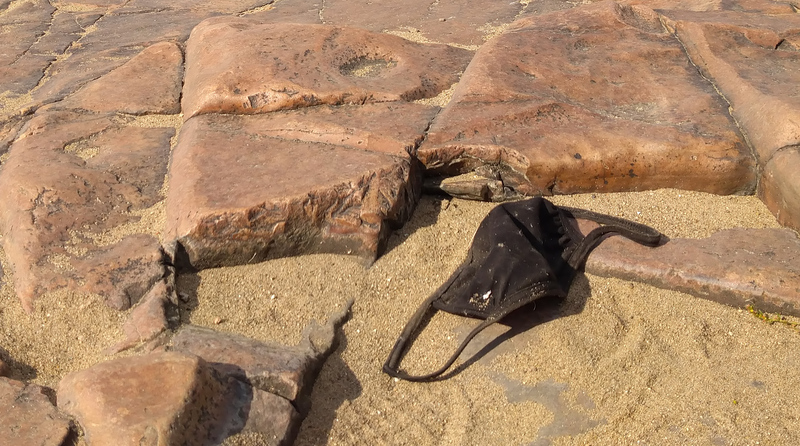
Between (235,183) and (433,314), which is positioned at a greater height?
(235,183)

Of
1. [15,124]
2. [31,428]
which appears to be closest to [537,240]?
[31,428]

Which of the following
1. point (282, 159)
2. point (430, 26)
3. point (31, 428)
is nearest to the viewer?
point (31, 428)

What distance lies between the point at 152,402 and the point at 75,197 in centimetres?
105

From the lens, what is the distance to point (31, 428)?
1.45 meters

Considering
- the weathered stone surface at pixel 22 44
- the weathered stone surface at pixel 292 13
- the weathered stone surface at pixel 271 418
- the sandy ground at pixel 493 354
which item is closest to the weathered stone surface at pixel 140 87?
the weathered stone surface at pixel 22 44

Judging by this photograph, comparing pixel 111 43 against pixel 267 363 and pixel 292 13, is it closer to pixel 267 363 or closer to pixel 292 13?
pixel 292 13

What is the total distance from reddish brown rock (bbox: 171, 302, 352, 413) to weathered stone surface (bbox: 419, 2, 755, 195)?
79cm

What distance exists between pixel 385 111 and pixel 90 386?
146cm

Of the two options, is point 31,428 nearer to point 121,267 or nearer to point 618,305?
point 121,267

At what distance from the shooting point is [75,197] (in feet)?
7.22

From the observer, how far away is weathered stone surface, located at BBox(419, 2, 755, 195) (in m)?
2.31

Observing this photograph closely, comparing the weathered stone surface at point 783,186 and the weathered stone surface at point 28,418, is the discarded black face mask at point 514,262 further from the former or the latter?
the weathered stone surface at point 28,418

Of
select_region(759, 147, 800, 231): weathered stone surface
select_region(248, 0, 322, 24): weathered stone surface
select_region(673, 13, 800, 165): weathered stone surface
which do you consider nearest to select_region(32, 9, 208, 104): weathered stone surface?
select_region(248, 0, 322, 24): weathered stone surface

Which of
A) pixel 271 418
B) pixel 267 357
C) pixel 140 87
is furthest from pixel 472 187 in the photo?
pixel 140 87
